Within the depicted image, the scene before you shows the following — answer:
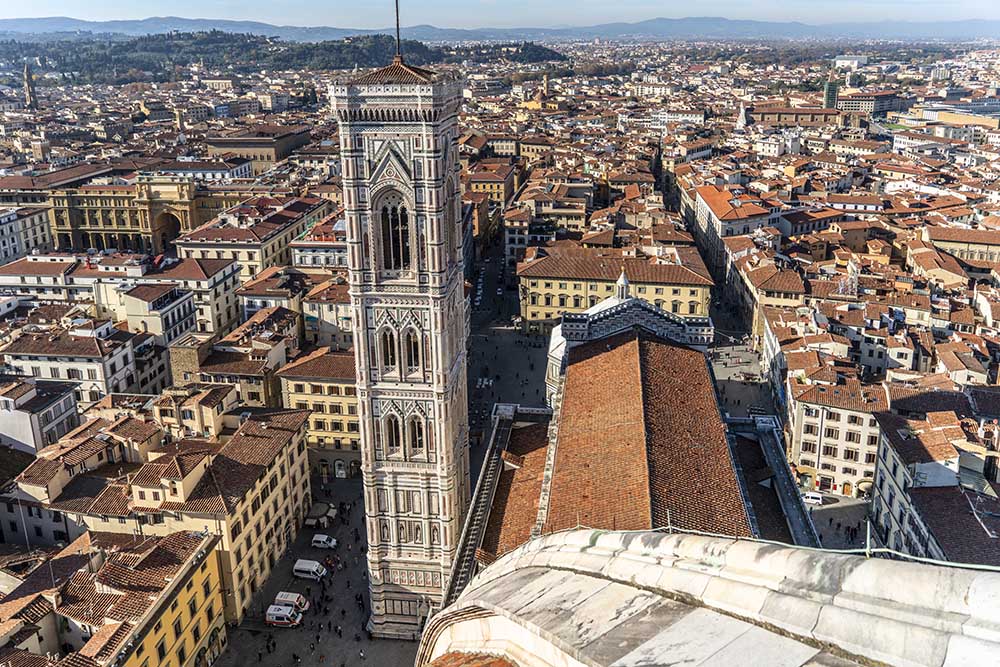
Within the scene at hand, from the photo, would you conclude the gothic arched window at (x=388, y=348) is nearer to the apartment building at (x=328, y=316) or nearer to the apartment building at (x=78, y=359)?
the apartment building at (x=328, y=316)

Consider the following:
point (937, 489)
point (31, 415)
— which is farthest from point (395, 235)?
point (937, 489)

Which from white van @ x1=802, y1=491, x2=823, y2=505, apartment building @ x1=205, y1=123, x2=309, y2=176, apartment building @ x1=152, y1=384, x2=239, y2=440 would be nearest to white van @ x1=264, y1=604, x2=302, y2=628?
apartment building @ x1=152, y1=384, x2=239, y2=440

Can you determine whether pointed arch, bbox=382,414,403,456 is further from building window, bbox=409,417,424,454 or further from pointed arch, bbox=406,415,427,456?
building window, bbox=409,417,424,454

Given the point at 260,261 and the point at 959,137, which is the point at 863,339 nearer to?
the point at 260,261

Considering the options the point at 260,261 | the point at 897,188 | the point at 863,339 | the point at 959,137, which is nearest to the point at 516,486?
the point at 863,339

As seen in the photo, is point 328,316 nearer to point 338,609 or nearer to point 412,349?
point 338,609

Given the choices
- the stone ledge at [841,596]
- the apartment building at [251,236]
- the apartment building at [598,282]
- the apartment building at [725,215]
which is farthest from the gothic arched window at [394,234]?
the apartment building at [725,215]
